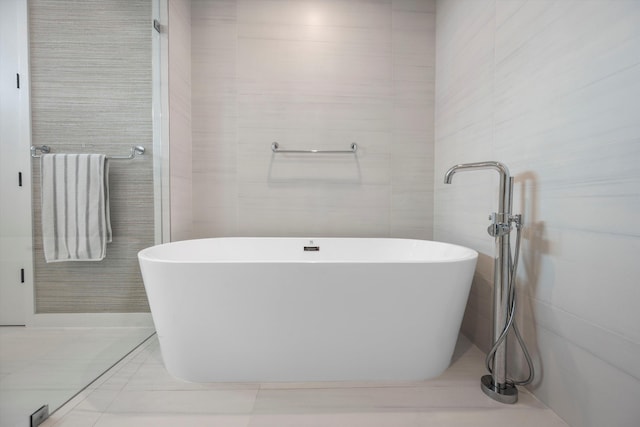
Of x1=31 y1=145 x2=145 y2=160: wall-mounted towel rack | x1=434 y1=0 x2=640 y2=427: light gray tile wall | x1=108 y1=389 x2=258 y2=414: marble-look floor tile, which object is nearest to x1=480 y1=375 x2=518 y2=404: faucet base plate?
x1=434 y1=0 x2=640 y2=427: light gray tile wall

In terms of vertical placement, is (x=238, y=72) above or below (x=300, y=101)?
above

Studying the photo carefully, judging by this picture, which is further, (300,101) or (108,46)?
(300,101)

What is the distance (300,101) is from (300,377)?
5.50 ft

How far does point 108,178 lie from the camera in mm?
1521

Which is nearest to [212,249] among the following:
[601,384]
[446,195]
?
[446,195]

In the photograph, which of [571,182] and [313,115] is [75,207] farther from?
[571,182]

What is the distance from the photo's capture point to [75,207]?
134 cm

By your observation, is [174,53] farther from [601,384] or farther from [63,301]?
[601,384]

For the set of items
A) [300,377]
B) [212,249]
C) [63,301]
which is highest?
[212,249]

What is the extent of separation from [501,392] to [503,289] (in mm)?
389

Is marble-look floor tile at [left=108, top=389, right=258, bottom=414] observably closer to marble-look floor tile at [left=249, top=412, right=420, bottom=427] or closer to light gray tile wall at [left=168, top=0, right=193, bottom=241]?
marble-look floor tile at [left=249, top=412, right=420, bottom=427]

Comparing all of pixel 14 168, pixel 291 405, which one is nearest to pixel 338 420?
pixel 291 405

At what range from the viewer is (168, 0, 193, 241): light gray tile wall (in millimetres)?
1829

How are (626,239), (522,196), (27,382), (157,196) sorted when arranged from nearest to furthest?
1. (626,239)
2. (27,382)
3. (522,196)
4. (157,196)
